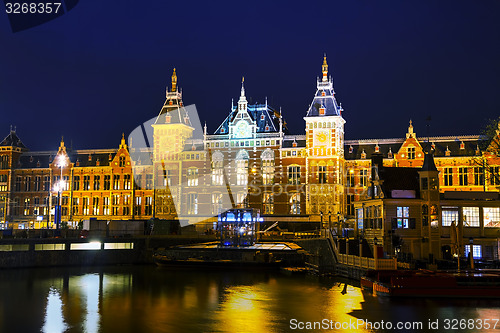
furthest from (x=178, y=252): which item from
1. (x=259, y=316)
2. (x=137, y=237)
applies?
(x=259, y=316)

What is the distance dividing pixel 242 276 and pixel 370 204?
1356 cm

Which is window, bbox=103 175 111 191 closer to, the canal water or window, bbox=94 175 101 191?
window, bbox=94 175 101 191

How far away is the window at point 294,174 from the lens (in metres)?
83.1

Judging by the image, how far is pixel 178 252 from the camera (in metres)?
63.2

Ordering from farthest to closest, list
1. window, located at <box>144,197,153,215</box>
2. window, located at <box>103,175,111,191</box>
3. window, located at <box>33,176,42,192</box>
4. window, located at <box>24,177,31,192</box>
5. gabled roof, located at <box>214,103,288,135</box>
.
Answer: window, located at <box>24,177,31,192</box> → window, located at <box>33,176,42,192</box> → window, located at <box>103,175,111,191</box> → window, located at <box>144,197,153,215</box> → gabled roof, located at <box>214,103,288,135</box>

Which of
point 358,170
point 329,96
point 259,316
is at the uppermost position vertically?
point 329,96

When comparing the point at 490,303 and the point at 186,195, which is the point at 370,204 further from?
the point at 186,195

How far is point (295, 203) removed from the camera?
3250 inches

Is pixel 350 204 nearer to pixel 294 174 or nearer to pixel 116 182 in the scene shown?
pixel 294 174

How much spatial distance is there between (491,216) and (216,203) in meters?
43.1

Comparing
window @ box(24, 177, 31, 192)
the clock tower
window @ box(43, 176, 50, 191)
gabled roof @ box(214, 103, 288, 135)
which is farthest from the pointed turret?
window @ box(24, 177, 31, 192)

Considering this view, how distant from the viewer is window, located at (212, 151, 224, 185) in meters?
87.1

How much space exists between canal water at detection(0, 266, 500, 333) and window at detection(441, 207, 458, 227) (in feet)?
38.7

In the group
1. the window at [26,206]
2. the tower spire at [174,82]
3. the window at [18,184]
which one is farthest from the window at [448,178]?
the window at [18,184]
